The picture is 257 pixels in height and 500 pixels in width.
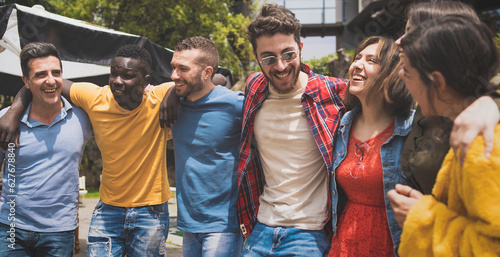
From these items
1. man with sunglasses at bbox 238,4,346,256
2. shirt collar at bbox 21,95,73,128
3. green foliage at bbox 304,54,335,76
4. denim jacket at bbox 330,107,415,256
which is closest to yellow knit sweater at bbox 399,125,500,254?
denim jacket at bbox 330,107,415,256

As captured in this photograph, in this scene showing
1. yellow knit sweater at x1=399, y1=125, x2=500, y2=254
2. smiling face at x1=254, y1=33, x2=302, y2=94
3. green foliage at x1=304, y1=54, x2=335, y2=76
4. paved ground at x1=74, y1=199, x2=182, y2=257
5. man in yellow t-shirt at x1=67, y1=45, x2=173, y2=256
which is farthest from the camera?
green foliage at x1=304, y1=54, x2=335, y2=76

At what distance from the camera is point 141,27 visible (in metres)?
12.6

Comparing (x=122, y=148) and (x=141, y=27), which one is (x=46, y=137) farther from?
(x=141, y=27)

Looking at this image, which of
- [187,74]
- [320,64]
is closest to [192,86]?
[187,74]

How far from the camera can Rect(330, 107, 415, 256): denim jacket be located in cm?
220

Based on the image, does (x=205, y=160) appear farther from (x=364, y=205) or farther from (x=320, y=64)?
(x=320, y=64)

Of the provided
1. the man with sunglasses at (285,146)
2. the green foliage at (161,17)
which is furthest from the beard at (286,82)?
the green foliage at (161,17)

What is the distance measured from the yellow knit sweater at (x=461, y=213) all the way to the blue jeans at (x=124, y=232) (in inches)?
74.1

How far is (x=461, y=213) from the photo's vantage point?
1.55 m

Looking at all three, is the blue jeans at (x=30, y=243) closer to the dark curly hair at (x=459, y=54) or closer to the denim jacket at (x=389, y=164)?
the denim jacket at (x=389, y=164)

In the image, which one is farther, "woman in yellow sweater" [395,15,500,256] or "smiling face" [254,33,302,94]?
"smiling face" [254,33,302,94]

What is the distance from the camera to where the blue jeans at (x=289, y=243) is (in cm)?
244

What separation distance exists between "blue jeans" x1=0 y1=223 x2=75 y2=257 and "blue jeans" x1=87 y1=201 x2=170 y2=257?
198 mm

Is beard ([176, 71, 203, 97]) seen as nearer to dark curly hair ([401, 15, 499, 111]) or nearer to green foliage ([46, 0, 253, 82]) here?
dark curly hair ([401, 15, 499, 111])
